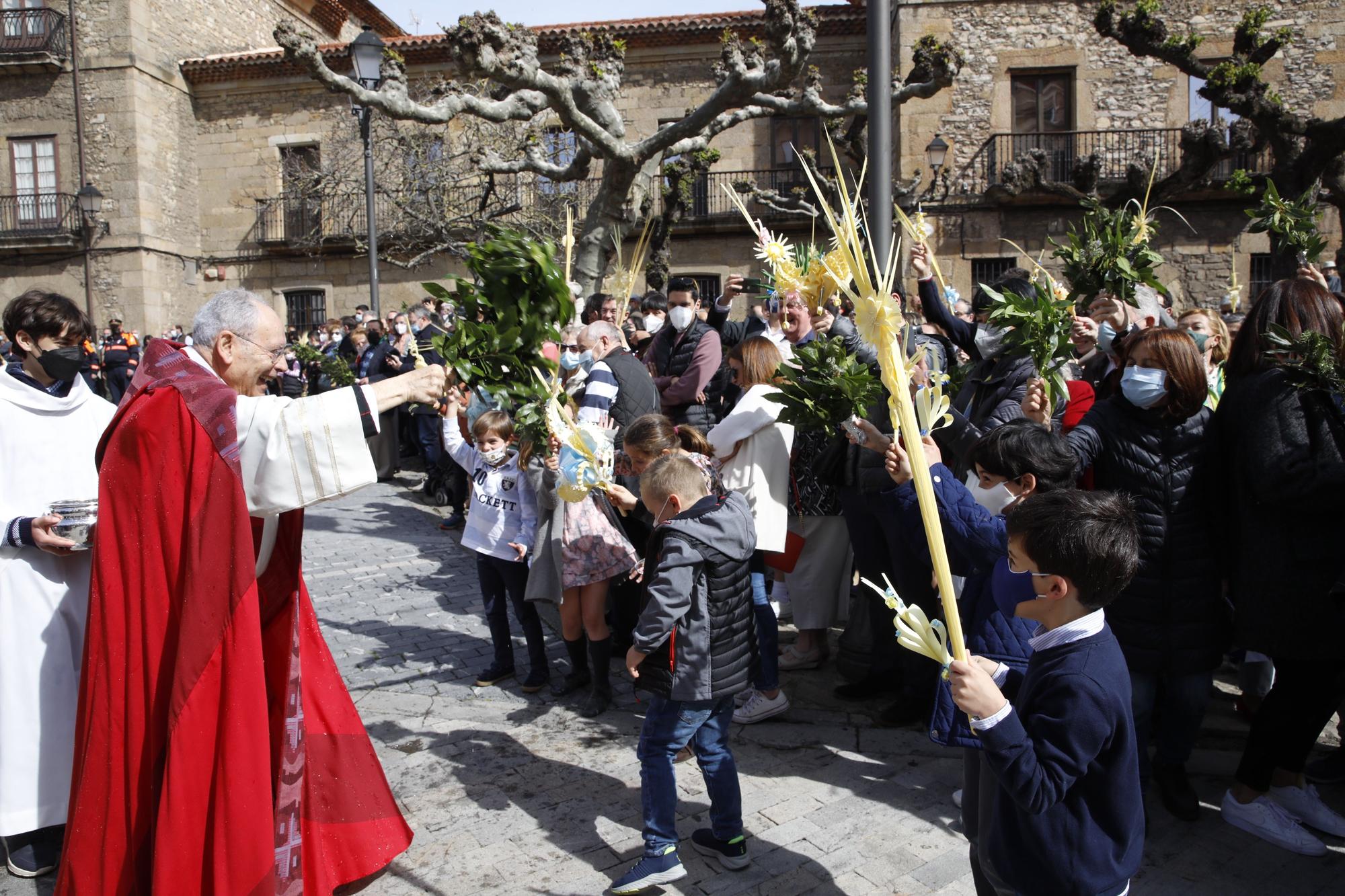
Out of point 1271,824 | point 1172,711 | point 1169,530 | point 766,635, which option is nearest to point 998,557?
point 1169,530

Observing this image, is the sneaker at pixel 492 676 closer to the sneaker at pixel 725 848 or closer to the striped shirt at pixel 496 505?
the striped shirt at pixel 496 505

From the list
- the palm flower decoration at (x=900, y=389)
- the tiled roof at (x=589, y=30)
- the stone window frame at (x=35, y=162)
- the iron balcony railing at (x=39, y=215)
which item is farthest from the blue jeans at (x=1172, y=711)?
the stone window frame at (x=35, y=162)

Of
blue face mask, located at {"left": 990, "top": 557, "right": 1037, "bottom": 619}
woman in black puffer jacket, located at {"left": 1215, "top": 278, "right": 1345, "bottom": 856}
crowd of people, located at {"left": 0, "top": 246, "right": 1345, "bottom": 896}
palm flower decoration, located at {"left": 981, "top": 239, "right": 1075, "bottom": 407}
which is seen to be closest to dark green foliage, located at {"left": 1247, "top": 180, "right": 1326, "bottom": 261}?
crowd of people, located at {"left": 0, "top": 246, "right": 1345, "bottom": 896}

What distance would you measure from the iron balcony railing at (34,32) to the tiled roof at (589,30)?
2629 mm

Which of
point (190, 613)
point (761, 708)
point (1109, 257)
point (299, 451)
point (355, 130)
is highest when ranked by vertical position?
point (355, 130)

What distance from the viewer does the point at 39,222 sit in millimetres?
24484

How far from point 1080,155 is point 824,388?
19538mm

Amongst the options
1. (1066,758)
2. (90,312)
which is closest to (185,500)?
(1066,758)

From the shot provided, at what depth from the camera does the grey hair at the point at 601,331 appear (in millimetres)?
5746

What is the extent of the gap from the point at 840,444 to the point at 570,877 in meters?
2.36

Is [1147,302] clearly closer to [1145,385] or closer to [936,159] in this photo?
[1145,385]

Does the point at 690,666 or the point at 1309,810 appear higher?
the point at 690,666

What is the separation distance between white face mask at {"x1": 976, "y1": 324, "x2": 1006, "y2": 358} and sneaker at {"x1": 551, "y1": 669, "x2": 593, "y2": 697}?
2.57m

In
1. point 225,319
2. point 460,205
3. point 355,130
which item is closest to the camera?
point 225,319
